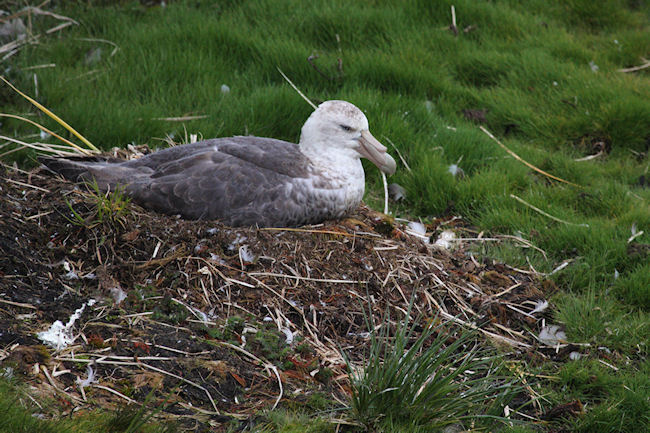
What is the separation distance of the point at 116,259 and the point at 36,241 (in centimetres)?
46

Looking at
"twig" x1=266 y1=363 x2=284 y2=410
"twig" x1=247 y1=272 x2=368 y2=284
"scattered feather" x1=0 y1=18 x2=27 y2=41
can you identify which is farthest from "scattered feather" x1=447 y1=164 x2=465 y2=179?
"scattered feather" x1=0 y1=18 x2=27 y2=41

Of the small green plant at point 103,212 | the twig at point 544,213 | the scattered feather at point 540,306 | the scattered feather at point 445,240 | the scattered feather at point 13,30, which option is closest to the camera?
the small green plant at point 103,212

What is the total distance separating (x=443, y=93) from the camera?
251 inches

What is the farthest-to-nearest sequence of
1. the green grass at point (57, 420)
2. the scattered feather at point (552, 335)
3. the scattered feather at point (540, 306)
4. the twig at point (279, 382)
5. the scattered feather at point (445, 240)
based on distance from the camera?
the scattered feather at point (445, 240), the scattered feather at point (540, 306), the scattered feather at point (552, 335), the twig at point (279, 382), the green grass at point (57, 420)

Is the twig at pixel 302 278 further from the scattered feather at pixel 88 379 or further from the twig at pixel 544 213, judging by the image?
the twig at pixel 544 213

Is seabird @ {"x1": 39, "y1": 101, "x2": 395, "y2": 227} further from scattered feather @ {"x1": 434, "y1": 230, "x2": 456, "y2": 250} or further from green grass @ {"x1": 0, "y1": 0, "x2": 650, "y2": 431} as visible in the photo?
green grass @ {"x1": 0, "y1": 0, "x2": 650, "y2": 431}

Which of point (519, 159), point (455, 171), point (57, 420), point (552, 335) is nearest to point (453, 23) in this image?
point (519, 159)

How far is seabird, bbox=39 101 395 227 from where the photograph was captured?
4.11m

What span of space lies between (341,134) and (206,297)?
144cm

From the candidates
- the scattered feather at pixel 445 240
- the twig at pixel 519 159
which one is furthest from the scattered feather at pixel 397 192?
the twig at pixel 519 159

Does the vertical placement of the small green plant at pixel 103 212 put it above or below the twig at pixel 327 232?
above

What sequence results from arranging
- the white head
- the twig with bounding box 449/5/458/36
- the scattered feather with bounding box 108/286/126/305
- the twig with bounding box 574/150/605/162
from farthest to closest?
the twig with bounding box 449/5/458/36 → the twig with bounding box 574/150/605/162 → the white head → the scattered feather with bounding box 108/286/126/305

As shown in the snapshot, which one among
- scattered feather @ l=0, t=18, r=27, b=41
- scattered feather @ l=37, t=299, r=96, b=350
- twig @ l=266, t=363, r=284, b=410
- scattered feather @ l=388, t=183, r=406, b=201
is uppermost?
scattered feather @ l=0, t=18, r=27, b=41

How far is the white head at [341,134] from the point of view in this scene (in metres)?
4.44
